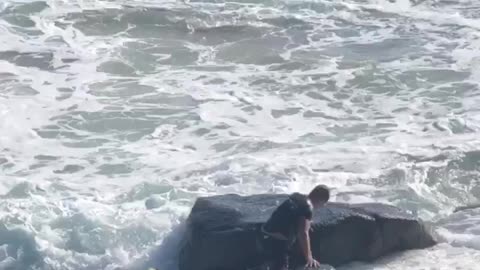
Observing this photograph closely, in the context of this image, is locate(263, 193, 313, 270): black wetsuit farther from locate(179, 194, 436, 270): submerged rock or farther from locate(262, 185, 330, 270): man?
locate(179, 194, 436, 270): submerged rock

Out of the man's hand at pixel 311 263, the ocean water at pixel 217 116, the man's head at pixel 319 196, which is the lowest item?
the ocean water at pixel 217 116

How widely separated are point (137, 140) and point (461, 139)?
12.0 feet

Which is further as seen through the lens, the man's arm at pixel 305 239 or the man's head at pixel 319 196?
the man's head at pixel 319 196

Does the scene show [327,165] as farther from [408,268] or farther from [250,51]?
[250,51]

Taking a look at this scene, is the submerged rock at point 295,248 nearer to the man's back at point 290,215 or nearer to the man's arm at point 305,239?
the man's arm at point 305,239

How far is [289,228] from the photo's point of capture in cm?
805

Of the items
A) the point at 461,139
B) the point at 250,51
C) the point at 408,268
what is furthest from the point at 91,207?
the point at 250,51

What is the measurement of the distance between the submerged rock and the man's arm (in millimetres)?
128

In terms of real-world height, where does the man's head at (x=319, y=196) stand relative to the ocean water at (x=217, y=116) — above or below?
above

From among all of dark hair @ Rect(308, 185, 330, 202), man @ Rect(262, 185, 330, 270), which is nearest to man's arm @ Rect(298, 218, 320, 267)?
man @ Rect(262, 185, 330, 270)

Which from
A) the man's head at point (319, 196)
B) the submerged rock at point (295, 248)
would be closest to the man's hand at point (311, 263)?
the submerged rock at point (295, 248)

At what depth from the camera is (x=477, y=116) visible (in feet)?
41.4

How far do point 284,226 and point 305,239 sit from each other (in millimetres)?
194

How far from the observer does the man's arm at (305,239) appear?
8.03m
